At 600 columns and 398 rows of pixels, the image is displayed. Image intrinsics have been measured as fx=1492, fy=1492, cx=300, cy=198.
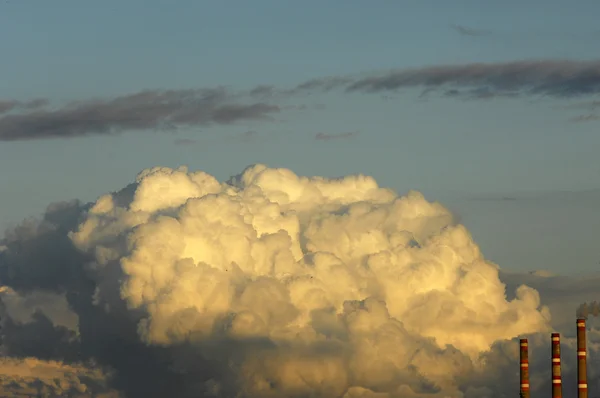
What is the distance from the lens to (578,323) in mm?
199125

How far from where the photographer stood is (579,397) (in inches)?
7692

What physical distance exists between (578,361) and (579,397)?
5.39 meters

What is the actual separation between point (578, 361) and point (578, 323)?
5.04 metres

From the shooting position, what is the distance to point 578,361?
198 meters

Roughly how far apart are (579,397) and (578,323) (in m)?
10.1

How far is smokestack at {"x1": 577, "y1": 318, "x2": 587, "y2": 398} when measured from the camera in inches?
7682

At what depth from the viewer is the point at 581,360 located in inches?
7800

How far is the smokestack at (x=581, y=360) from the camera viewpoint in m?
195
